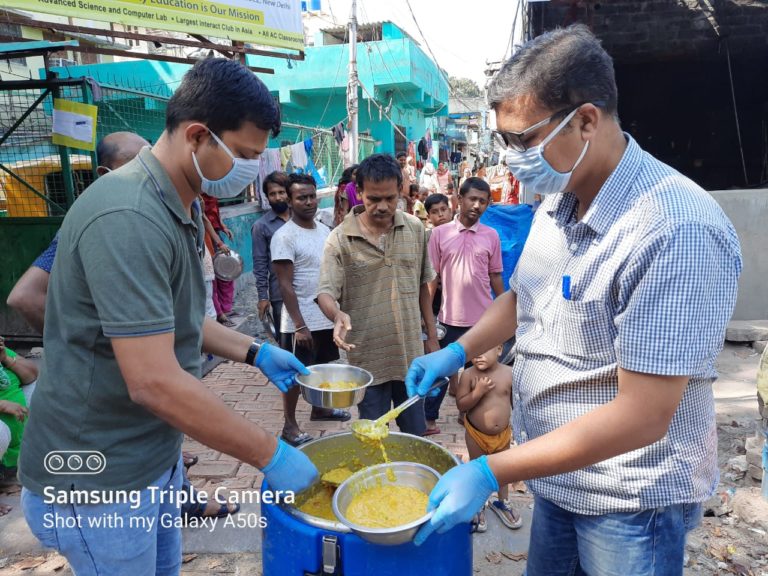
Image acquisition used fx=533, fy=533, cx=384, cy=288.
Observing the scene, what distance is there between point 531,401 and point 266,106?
44.0 inches

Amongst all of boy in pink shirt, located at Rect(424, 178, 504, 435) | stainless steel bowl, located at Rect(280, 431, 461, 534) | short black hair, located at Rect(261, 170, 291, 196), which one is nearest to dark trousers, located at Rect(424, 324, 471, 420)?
boy in pink shirt, located at Rect(424, 178, 504, 435)

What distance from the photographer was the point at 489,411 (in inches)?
117

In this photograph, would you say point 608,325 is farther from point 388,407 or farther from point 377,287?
point 388,407

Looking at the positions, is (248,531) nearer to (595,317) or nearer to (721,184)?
(595,317)

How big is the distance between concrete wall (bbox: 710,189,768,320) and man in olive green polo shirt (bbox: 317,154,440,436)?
16.1ft

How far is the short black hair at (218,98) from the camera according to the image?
140cm

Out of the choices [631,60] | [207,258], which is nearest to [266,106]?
[207,258]

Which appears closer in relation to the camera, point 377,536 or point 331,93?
point 377,536

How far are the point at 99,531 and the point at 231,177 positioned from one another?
40.6 inches

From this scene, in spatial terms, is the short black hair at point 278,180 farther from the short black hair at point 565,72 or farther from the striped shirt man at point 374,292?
the short black hair at point 565,72

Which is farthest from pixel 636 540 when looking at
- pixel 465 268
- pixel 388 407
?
pixel 465 268

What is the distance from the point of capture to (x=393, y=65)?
1422cm

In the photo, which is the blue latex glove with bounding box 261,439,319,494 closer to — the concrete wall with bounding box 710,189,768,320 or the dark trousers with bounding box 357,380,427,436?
the dark trousers with bounding box 357,380,427,436

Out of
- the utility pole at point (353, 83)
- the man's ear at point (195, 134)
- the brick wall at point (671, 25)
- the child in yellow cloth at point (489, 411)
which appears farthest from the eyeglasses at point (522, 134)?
A: the utility pole at point (353, 83)
